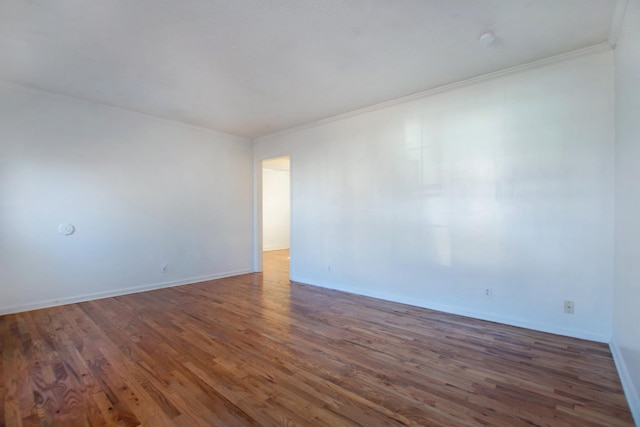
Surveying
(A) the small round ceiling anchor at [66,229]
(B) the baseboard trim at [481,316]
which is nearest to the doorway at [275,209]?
(B) the baseboard trim at [481,316]

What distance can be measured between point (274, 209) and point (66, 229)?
20.0ft

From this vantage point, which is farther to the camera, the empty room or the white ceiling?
the white ceiling

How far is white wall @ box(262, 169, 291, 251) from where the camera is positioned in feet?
30.3

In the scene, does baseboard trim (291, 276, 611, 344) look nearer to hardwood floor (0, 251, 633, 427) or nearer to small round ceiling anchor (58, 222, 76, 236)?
hardwood floor (0, 251, 633, 427)

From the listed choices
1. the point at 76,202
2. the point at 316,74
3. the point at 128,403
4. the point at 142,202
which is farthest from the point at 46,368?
the point at 316,74

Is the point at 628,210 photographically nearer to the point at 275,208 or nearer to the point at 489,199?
the point at 489,199

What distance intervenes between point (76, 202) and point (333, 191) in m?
3.46

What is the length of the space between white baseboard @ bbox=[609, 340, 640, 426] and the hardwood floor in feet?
0.17

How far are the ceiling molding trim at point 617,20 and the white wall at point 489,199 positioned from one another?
17cm

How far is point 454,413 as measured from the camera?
5.44 feet

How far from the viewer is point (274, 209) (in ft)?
31.2

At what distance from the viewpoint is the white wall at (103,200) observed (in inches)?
133

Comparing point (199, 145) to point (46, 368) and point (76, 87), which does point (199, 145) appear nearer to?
point (76, 87)

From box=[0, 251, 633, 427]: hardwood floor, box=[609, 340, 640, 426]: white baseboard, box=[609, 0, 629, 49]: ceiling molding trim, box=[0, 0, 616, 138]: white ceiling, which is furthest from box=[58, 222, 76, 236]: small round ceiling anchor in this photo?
box=[609, 0, 629, 49]: ceiling molding trim
